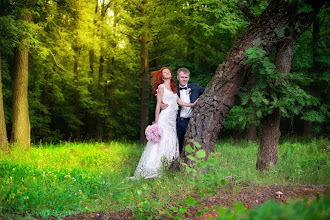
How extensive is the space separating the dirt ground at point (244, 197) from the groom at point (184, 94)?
249 cm

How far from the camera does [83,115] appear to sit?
23.8 meters

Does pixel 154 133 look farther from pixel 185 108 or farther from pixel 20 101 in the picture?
pixel 20 101

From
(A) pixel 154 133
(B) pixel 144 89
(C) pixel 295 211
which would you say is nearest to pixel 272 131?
(A) pixel 154 133

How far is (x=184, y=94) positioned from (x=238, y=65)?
65.6 inches

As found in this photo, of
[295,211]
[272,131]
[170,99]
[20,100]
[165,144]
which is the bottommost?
[165,144]

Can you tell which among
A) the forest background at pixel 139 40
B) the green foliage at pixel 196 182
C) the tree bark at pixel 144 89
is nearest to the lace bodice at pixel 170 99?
the green foliage at pixel 196 182

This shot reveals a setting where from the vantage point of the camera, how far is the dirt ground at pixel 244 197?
169 inches

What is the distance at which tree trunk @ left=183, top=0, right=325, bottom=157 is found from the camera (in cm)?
596

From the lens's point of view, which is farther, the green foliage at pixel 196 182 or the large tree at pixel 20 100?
the large tree at pixel 20 100

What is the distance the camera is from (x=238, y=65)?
6.09 m

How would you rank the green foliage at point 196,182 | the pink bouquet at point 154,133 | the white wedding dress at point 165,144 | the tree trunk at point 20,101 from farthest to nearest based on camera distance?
the tree trunk at point 20,101, the white wedding dress at point 165,144, the pink bouquet at point 154,133, the green foliage at point 196,182

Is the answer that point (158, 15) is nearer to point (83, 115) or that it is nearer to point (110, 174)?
point (110, 174)

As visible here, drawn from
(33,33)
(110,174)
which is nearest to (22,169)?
(110,174)

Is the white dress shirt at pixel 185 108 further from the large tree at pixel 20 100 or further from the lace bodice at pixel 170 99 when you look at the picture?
the large tree at pixel 20 100
